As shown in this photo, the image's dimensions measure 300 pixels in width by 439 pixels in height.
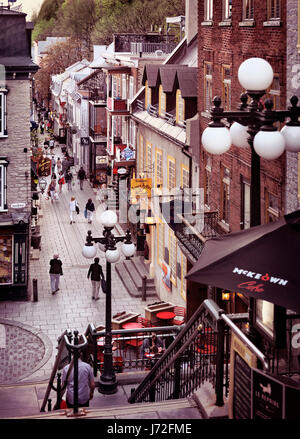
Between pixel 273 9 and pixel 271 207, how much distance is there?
4.36 m

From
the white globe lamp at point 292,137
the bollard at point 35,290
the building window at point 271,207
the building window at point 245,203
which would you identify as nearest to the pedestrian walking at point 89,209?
the bollard at point 35,290

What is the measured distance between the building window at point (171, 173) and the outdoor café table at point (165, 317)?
21.7ft

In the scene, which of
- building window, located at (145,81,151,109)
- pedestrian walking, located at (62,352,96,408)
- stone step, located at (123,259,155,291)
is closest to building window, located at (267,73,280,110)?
pedestrian walking, located at (62,352,96,408)

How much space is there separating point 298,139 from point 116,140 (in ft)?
115

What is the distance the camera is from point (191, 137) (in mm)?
23562

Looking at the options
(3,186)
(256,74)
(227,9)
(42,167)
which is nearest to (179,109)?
(227,9)

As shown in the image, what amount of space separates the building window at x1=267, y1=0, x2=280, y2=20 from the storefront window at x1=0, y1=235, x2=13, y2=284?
15.3 meters

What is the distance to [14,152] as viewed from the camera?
27.8 meters

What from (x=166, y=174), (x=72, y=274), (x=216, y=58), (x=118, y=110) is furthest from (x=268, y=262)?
(x=118, y=110)

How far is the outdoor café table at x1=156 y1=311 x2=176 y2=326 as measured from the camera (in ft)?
71.5

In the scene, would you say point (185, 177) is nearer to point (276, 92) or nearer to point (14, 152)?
point (14, 152)

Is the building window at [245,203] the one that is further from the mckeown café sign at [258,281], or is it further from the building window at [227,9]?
the mckeown café sign at [258,281]

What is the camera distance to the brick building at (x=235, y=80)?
15.8 metres
